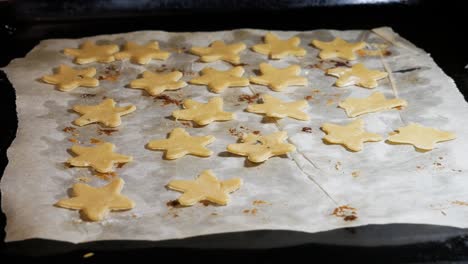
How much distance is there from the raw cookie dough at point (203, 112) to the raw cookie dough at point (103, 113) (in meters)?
0.12

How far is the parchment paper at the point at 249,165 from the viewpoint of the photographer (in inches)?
51.1

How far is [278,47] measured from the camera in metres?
2.03

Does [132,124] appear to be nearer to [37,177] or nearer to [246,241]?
[37,177]

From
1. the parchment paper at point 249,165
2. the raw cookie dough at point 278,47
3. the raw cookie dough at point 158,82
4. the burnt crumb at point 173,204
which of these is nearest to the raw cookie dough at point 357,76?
the parchment paper at point 249,165

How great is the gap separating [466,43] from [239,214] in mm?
1006

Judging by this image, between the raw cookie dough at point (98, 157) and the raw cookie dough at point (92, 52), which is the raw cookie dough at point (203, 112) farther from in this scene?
the raw cookie dough at point (92, 52)

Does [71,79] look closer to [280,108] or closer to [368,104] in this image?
[280,108]

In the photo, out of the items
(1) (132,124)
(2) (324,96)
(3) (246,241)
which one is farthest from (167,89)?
(3) (246,241)

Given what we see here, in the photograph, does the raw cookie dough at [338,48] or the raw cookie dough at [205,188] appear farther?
the raw cookie dough at [338,48]

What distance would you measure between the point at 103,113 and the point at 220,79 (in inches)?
12.6

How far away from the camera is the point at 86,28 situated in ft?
6.98

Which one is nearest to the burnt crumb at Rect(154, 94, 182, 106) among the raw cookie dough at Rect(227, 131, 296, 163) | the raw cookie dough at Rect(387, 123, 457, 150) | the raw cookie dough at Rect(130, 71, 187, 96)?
the raw cookie dough at Rect(130, 71, 187, 96)

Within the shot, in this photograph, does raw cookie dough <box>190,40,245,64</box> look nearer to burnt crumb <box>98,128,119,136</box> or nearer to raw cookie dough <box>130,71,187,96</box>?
raw cookie dough <box>130,71,187,96</box>

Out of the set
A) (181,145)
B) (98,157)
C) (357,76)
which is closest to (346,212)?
(181,145)
